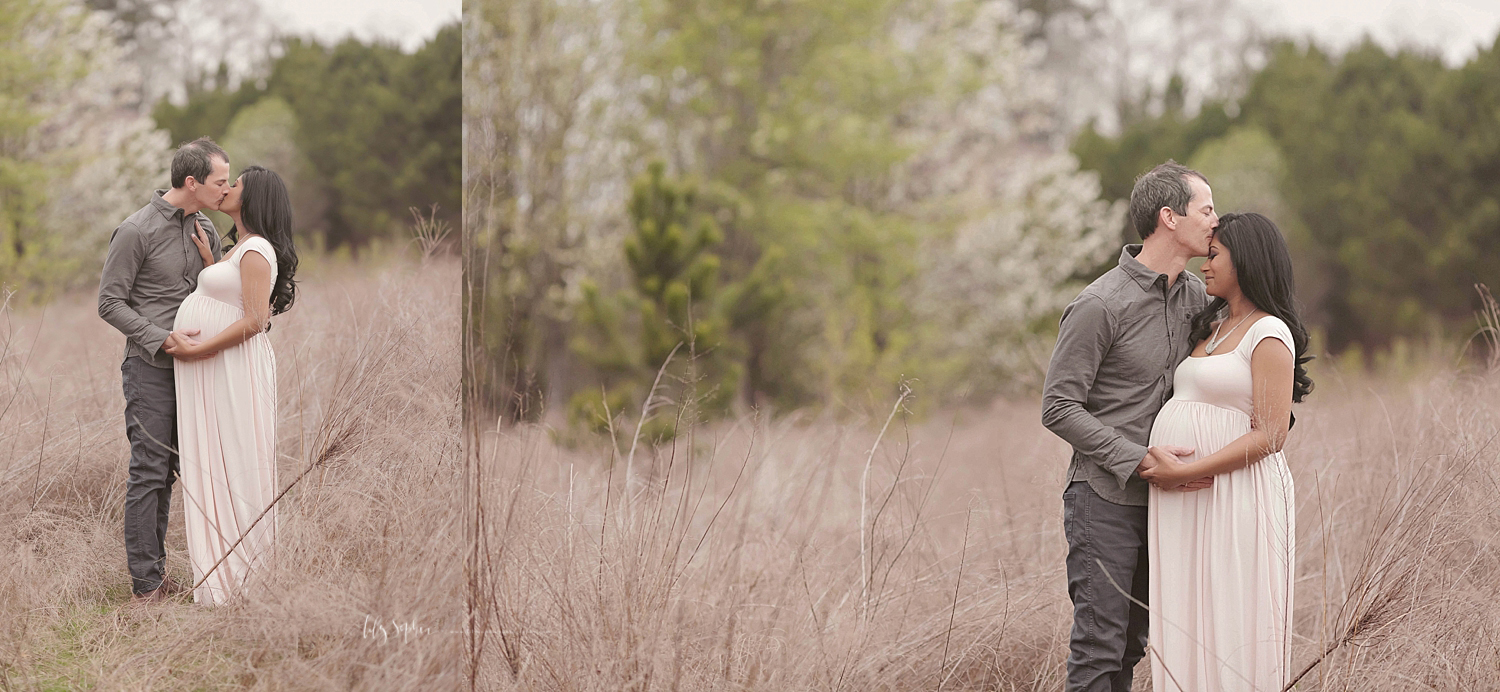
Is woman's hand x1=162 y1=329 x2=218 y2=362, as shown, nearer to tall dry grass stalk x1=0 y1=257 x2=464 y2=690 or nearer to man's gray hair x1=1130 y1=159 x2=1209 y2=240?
tall dry grass stalk x1=0 y1=257 x2=464 y2=690

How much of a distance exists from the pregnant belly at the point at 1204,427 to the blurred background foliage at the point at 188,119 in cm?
292

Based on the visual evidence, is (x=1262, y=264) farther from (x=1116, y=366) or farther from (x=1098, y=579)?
(x=1098, y=579)

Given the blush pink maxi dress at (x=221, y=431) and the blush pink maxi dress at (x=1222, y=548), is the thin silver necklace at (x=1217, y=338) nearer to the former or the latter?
the blush pink maxi dress at (x=1222, y=548)

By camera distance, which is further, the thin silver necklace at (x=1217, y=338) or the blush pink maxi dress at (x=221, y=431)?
the blush pink maxi dress at (x=221, y=431)

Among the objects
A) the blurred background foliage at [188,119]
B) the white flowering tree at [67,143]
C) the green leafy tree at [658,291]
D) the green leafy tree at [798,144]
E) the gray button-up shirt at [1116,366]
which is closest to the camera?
the gray button-up shirt at [1116,366]

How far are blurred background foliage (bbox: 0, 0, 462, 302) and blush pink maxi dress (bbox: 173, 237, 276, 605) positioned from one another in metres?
1.04

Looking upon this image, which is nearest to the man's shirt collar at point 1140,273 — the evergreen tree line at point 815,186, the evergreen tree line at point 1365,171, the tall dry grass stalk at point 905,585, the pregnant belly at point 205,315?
the tall dry grass stalk at point 905,585

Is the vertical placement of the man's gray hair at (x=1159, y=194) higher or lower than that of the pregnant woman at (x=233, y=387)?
higher

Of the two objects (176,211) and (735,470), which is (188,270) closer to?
(176,211)

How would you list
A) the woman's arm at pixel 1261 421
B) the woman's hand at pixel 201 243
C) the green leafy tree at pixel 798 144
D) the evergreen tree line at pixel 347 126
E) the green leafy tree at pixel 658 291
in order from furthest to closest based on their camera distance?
the green leafy tree at pixel 798 144
the green leafy tree at pixel 658 291
the evergreen tree line at pixel 347 126
the woman's hand at pixel 201 243
the woman's arm at pixel 1261 421

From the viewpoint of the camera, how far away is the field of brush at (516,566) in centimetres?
296

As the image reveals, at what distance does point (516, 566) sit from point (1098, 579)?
180 cm

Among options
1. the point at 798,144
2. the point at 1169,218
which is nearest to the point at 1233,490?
the point at 1169,218

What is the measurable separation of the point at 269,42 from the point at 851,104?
10693mm
